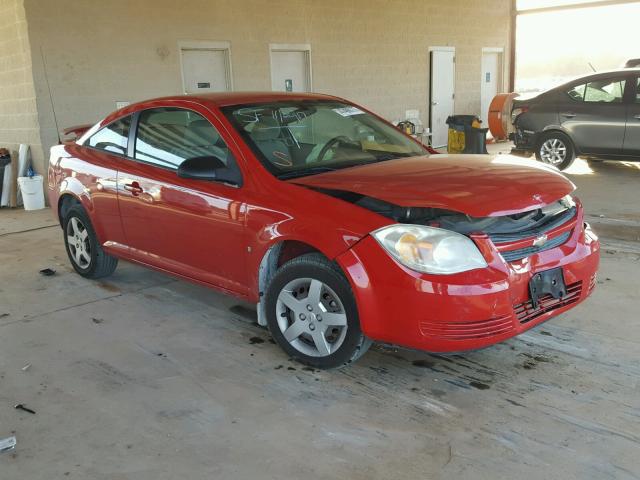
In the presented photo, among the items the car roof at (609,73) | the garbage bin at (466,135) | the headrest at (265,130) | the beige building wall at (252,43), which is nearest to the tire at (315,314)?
the headrest at (265,130)

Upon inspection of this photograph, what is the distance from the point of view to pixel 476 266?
9.25 ft

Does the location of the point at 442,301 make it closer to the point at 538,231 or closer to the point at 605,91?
the point at 538,231

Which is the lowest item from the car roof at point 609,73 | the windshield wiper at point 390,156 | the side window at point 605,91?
→ the windshield wiper at point 390,156

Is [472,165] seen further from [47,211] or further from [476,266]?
[47,211]

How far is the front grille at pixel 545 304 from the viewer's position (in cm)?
294

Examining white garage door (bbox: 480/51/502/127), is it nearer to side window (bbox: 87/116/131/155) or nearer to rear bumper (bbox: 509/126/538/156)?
rear bumper (bbox: 509/126/538/156)

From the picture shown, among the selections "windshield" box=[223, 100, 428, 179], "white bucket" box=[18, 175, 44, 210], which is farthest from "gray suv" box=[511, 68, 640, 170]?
"white bucket" box=[18, 175, 44, 210]

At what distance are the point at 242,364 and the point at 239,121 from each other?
147 cm

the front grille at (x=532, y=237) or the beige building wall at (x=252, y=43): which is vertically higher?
the beige building wall at (x=252, y=43)

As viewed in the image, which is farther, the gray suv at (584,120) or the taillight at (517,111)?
the taillight at (517,111)

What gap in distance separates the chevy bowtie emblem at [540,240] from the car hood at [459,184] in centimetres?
16

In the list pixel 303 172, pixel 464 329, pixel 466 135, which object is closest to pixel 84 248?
pixel 303 172

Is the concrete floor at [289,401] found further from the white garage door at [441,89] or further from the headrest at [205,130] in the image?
the white garage door at [441,89]

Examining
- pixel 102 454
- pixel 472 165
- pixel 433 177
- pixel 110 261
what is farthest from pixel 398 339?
pixel 110 261
